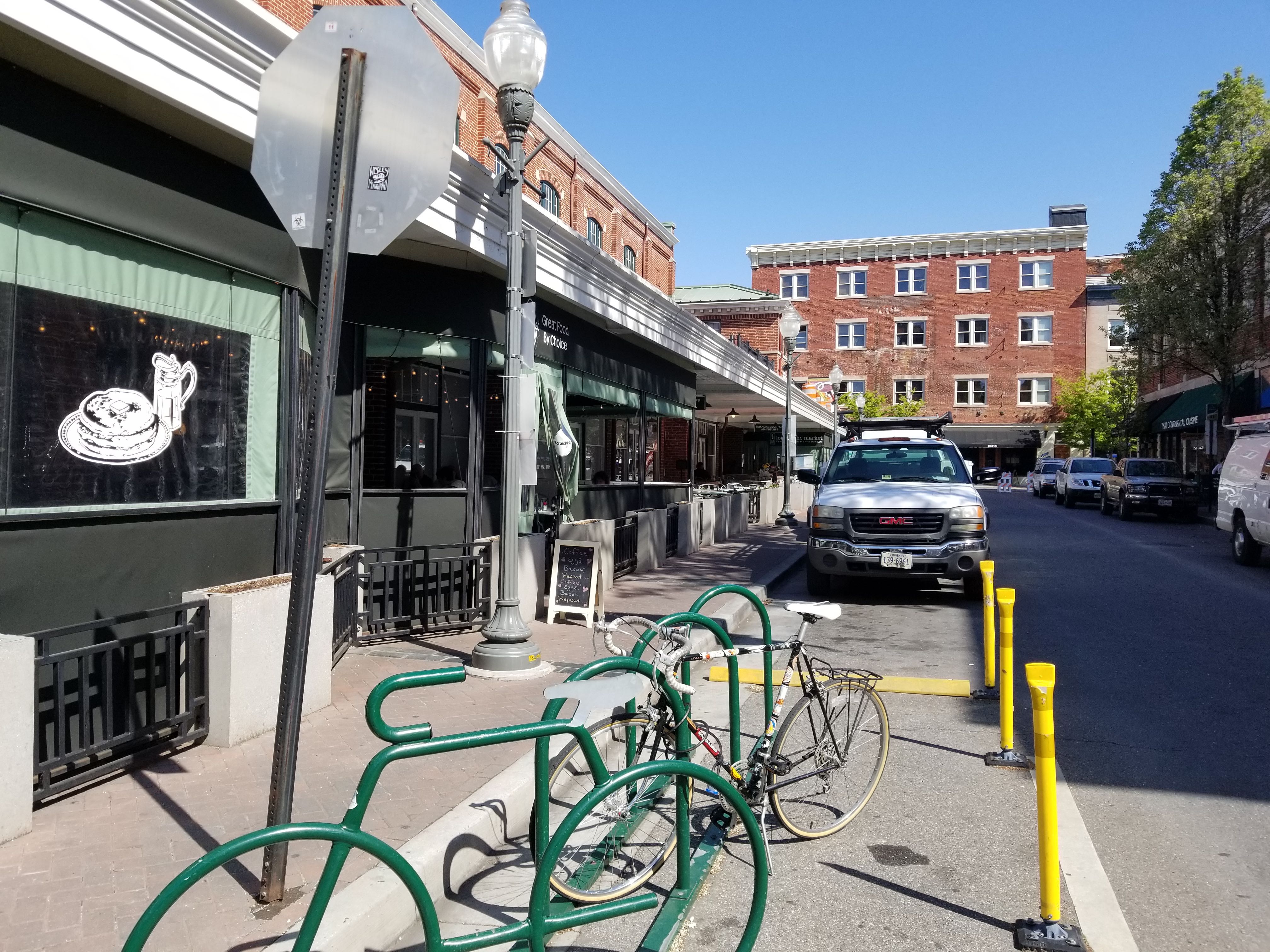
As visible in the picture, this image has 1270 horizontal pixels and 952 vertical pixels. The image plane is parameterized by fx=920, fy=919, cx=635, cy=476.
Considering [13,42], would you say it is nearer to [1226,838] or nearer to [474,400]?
[474,400]

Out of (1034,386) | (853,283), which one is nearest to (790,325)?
(853,283)

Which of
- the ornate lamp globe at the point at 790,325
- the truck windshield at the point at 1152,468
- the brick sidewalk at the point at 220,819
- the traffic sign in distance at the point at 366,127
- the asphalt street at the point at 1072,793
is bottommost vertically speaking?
the asphalt street at the point at 1072,793

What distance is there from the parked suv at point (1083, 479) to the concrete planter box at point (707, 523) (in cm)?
1903

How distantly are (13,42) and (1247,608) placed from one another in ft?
40.8

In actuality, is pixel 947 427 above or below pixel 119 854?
above

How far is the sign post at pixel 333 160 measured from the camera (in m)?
3.13

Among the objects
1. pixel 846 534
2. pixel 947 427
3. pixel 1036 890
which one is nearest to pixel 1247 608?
pixel 846 534

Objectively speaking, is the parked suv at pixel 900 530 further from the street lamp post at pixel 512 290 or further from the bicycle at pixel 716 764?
the bicycle at pixel 716 764

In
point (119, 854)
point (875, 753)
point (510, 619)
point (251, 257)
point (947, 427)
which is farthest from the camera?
point (947, 427)

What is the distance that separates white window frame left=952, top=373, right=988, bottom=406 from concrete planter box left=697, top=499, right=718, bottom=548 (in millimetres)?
44790

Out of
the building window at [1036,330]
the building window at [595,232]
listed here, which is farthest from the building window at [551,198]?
the building window at [1036,330]

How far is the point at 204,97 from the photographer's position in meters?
5.30

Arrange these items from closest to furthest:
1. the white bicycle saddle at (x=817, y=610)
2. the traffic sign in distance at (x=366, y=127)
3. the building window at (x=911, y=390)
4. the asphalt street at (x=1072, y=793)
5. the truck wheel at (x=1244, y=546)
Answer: the traffic sign in distance at (x=366, y=127) → the asphalt street at (x=1072, y=793) → the white bicycle saddle at (x=817, y=610) → the truck wheel at (x=1244, y=546) → the building window at (x=911, y=390)

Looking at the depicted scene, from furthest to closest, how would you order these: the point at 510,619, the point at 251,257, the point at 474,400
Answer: the point at 474,400, the point at 510,619, the point at 251,257
